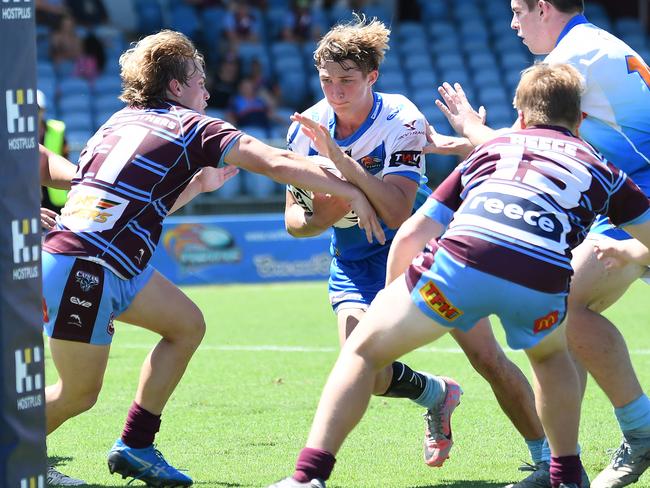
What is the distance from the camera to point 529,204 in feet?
14.0

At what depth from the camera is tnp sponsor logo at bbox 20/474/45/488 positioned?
3.87m

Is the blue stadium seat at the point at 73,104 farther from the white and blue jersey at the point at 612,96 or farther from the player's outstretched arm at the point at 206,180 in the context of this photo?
the white and blue jersey at the point at 612,96

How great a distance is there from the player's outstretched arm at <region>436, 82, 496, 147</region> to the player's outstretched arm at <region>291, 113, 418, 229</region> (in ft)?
1.37

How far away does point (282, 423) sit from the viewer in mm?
6758

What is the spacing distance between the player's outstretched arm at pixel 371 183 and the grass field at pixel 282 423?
4.27 ft

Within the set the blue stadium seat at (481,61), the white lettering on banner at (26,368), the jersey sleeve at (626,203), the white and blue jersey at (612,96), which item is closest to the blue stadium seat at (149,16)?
the blue stadium seat at (481,61)

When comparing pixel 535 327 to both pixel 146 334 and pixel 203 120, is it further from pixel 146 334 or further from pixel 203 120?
pixel 146 334

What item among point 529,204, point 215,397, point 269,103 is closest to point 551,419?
point 529,204

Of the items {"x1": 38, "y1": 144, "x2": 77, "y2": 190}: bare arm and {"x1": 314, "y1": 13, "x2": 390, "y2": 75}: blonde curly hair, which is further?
{"x1": 38, "y1": 144, "x2": 77, "y2": 190}: bare arm

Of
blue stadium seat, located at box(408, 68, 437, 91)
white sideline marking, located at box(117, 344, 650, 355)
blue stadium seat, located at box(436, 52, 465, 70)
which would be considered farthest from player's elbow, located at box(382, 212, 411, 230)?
blue stadium seat, located at box(436, 52, 465, 70)

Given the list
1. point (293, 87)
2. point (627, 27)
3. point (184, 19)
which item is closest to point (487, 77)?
point (293, 87)

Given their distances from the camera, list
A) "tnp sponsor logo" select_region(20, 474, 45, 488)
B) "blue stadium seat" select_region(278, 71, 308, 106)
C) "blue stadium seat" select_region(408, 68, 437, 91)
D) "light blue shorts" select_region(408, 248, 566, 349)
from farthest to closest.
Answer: "blue stadium seat" select_region(408, 68, 437, 91), "blue stadium seat" select_region(278, 71, 308, 106), "light blue shorts" select_region(408, 248, 566, 349), "tnp sponsor logo" select_region(20, 474, 45, 488)

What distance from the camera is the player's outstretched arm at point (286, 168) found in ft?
15.8

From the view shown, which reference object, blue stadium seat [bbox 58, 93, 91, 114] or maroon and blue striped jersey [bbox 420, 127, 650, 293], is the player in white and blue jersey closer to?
maroon and blue striped jersey [bbox 420, 127, 650, 293]
